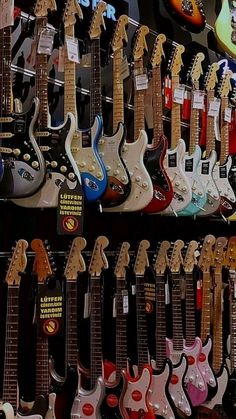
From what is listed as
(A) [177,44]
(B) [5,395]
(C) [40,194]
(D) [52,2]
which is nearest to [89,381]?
(B) [5,395]

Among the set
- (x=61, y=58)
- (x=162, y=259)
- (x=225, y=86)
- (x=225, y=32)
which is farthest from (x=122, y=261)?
(x=225, y=32)

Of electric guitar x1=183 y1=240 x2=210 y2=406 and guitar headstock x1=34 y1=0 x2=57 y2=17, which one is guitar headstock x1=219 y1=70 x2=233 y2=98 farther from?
guitar headstock x1=34 y1=0 x2=57 y2=17

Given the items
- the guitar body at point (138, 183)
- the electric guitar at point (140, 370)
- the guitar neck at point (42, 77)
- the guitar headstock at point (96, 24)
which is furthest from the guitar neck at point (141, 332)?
the guitar headstock at point (96, 24)

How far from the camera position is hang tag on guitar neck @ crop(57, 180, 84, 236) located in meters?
1.89

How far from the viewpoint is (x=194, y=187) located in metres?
2.56

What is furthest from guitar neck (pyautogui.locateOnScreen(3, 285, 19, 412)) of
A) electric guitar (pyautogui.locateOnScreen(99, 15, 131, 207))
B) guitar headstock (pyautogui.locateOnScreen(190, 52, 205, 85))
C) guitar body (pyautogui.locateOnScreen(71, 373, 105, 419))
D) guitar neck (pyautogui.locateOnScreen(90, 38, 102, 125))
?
guitar headstock (pyautogui.locateOnScreen(190, 52, 205, 85))

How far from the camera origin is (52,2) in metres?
2.08

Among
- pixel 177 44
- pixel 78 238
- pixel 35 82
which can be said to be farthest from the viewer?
pixel 177 44

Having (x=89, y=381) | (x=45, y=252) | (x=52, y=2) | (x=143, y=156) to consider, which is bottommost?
(x=89, y=381)

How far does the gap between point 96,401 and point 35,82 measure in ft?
3.65

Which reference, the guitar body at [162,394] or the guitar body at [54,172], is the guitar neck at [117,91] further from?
the guitar body at [162,394]

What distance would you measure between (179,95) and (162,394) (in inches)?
50.3

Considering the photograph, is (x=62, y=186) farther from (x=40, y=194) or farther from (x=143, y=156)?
(x=143, y=156)

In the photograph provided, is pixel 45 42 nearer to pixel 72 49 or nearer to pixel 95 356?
pixel 72 49
